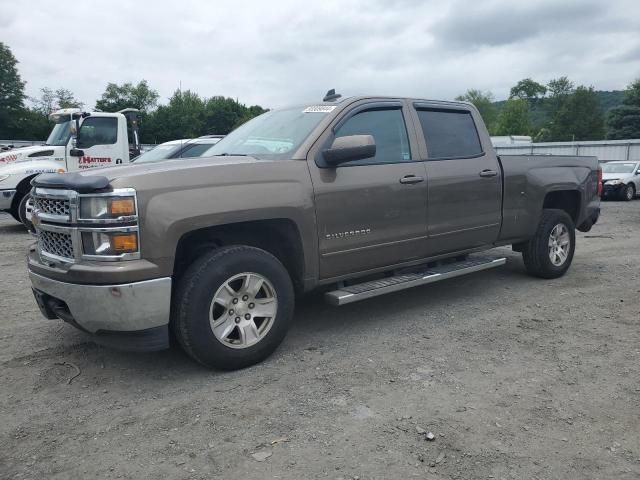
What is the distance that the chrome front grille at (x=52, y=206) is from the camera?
3.27 metres

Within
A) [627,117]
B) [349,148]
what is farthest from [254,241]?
[627,117]

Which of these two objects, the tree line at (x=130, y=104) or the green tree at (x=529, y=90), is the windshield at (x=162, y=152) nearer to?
the tree line at (x=130, y=104)

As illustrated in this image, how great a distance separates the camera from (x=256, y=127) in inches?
188

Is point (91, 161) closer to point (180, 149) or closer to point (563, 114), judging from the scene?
point (180, 149)

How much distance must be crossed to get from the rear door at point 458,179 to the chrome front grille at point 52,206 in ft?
9.44

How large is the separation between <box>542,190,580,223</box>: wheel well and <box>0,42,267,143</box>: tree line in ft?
131

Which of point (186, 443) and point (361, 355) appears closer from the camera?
point (186, 443)

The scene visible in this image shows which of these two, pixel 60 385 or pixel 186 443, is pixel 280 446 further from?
pixel 60 385

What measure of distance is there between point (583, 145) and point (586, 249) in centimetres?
2686

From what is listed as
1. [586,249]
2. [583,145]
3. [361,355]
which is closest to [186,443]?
[361,355]

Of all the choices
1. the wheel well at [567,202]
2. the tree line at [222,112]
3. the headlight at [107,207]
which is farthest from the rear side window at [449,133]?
the tree line at [222,112]

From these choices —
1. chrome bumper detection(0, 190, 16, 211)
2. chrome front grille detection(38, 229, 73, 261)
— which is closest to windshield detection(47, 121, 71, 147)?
chrome bumper detection(0, 190, 16, 211)

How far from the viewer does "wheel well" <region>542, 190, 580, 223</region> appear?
6211 millimetres

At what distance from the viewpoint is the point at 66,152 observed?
35.7ft
